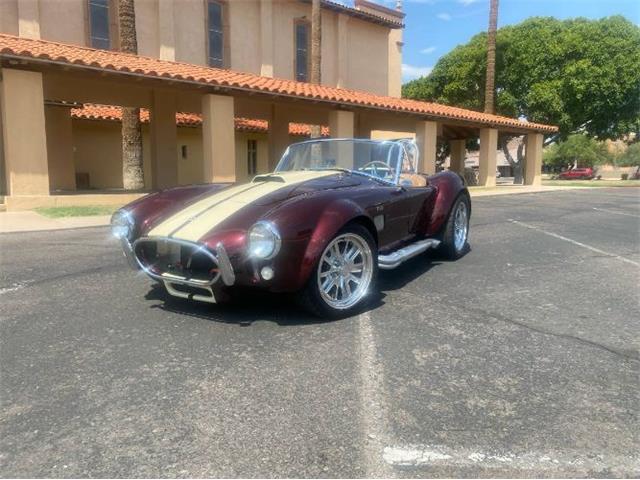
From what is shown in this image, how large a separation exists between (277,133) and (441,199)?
42.7 ft

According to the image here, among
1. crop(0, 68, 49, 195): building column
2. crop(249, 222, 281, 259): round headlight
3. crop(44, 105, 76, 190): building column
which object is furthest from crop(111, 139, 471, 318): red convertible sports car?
crop(44, 105, 76, 190): building column

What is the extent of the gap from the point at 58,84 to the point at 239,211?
1154 centimetres

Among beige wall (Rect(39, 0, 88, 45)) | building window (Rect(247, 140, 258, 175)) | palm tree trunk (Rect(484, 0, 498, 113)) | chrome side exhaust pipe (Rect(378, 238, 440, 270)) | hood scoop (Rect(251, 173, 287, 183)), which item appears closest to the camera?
chrome side exhaust pipe (Rect(378, 238, 440, 270))

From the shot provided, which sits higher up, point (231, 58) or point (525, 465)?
point (231, 58)

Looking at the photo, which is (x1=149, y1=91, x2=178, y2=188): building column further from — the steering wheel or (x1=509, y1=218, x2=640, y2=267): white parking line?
the steering wheel

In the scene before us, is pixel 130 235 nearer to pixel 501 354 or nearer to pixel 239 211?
pixel 239 211

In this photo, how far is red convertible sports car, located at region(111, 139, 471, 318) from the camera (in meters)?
3.24

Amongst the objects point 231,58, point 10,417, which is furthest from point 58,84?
point 10,417

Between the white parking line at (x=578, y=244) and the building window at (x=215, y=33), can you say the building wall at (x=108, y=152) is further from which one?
the white parking line at (x=578, y=244)

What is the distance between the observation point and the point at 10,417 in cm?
225

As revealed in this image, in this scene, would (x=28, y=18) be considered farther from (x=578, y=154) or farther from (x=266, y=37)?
(x=578, y=154)

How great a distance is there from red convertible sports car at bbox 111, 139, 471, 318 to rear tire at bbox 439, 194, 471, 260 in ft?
2.07

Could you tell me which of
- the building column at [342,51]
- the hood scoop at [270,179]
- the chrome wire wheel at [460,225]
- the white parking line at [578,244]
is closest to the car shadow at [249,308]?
the hood scoop at [270,179]

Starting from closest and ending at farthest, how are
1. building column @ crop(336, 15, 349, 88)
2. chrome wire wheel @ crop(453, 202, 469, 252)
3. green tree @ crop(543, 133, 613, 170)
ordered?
chrome wire wheel @ crop(453, 202, 469, 252) → building column @ crop(336, 15, 349, 88) → green tree @ crop(543, 133, 613, 170)
